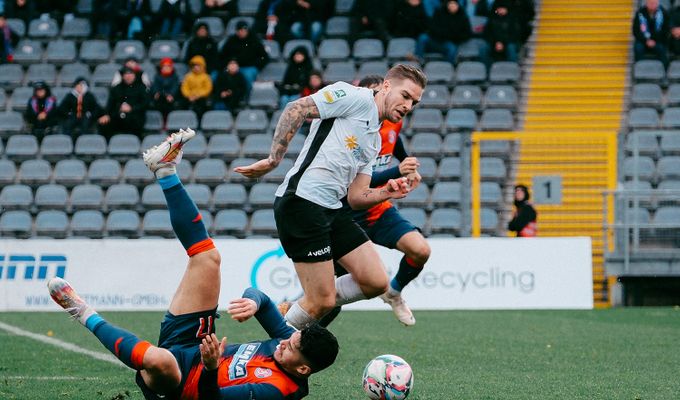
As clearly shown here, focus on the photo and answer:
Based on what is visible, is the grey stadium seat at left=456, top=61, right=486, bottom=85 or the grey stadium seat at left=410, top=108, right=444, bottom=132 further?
the grey stadium seat at left=456, top=61, right=486, bottom=85

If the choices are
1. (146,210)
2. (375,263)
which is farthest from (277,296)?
(375,263)

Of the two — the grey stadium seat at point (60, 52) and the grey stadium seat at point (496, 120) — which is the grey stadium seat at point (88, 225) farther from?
the grey stadium seat at point (496, 120)

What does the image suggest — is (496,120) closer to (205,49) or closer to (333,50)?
(333,50)

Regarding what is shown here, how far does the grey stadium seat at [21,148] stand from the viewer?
19875 millimetres

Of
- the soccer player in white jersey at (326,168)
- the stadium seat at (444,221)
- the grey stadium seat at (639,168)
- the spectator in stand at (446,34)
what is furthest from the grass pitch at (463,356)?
the spectator in stand at (446,34)

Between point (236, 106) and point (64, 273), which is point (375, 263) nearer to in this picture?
point (64, 273)

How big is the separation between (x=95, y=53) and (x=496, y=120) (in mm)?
7718

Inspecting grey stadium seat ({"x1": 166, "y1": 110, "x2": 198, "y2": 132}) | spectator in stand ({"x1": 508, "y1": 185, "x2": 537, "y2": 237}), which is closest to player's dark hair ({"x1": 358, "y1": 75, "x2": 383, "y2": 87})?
spectator in stand ({"x1": 508, "y1": 185, "x2": 537, "y2": 237})

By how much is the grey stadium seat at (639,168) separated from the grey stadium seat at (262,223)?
548 cm

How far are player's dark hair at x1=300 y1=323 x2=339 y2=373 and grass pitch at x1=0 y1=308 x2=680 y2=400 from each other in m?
1.18

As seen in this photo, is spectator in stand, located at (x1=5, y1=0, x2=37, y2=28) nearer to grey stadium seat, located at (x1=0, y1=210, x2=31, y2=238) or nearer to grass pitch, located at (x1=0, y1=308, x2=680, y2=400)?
grey stadium seat, located at (x1=0, y1=210, x2=31, y2=238)

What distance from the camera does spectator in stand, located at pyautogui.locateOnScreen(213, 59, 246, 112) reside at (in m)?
19.8

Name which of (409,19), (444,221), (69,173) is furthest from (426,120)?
(69,173)

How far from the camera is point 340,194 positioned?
782cm
